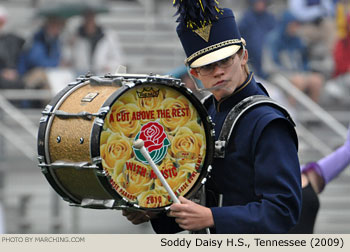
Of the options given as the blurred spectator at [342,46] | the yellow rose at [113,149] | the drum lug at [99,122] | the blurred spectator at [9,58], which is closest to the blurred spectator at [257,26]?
the blurred spectator at [342,46]

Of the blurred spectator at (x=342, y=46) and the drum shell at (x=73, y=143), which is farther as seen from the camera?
the blurred spectator at (x=342, y=46)

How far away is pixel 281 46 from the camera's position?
33.6ft

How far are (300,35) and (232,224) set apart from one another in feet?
24.9

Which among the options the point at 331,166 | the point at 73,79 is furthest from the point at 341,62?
the point at 331,166

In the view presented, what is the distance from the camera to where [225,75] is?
3195 millimetres

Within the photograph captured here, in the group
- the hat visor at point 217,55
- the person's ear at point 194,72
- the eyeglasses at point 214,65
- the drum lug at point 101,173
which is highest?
the hat visor at point 217,55

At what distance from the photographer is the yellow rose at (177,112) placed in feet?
10.4

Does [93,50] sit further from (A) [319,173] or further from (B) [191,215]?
(B) [191,215]

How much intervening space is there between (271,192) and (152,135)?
493 mm

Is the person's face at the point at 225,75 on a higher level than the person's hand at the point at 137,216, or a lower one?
higher

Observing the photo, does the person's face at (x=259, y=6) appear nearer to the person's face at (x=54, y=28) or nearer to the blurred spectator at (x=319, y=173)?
the person's face at (x=54, y=28)

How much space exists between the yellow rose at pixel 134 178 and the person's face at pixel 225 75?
1.34 feet

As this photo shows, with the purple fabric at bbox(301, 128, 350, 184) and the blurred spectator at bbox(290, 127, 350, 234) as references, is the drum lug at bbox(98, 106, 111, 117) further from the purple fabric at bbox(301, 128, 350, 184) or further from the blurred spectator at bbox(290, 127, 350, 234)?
the purple fabric at bbox(301, 128, 350, 184)

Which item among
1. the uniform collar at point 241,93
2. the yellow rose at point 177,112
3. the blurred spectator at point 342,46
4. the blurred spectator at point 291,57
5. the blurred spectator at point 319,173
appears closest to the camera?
the yellow rose at point 177,112
